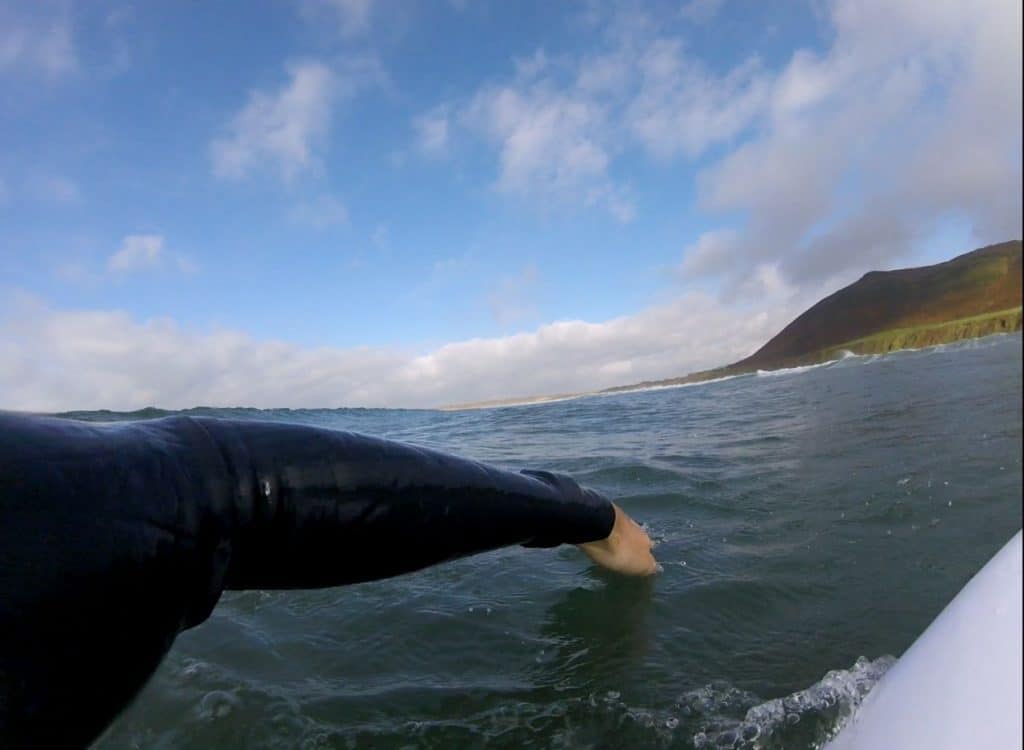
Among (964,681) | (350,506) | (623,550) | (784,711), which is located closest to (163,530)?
(350,506)

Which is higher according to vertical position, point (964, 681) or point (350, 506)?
point (350, 506)

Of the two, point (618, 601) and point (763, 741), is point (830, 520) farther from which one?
point (763, 741)

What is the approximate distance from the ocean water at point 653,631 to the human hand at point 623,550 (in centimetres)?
7

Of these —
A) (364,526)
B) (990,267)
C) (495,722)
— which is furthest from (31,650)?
(990,267)

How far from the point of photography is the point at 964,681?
26.4 inches

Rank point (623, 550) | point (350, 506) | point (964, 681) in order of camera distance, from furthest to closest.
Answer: point (623, 550)
point (350, 506)
point (964, 681)

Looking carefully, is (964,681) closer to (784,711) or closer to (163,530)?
(784,711)

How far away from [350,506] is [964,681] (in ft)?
3.35

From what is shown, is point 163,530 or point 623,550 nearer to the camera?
point 163,530

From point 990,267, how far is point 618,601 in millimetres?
1658

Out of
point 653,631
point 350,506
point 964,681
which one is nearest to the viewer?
point 964,681

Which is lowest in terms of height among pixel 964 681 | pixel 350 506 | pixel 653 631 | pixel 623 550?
pixel 653 631

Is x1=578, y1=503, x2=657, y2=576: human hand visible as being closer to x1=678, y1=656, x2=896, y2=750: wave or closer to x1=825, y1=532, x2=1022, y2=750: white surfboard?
x1=678, y1=656, x2=896, y2=750: wave

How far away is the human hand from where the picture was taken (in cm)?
205
